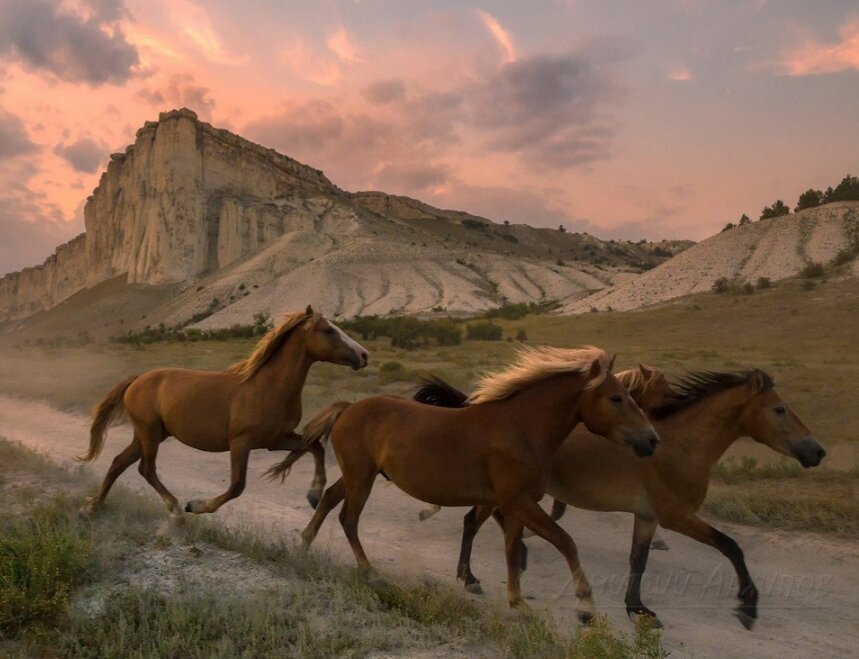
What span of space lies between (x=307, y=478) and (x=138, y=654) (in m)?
6.88

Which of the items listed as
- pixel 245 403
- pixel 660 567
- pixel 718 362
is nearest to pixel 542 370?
pixel 660 567

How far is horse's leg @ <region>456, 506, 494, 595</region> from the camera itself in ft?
19.9

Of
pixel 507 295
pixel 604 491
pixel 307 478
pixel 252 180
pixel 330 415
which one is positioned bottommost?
pixel 307 478

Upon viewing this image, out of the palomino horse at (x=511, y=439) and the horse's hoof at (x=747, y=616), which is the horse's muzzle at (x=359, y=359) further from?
the horse's hoof at (x=747, y=616)

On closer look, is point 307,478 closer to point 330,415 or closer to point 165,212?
point 330,415

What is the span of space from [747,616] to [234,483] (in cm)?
466

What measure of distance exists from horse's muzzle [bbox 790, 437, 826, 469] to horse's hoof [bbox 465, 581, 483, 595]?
304 centimetres

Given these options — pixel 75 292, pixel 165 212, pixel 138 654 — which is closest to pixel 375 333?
pixel 138 654

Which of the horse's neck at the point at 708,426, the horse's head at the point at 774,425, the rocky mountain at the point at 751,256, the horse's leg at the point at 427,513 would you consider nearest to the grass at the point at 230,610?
the horse's neck at the point at 708,426

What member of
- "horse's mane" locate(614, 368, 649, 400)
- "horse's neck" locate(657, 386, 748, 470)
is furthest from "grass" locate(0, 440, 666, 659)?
"horse's mane" locate(614, 368, 649, 400)

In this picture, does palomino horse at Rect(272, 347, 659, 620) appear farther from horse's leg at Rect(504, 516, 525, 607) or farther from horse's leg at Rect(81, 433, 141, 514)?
horse's leg at Rect(81, 433, 141, 514)

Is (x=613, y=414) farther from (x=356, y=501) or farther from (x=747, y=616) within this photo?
(x=356, y=501)

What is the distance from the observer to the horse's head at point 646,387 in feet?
20.7

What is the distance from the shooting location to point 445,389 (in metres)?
6.94
